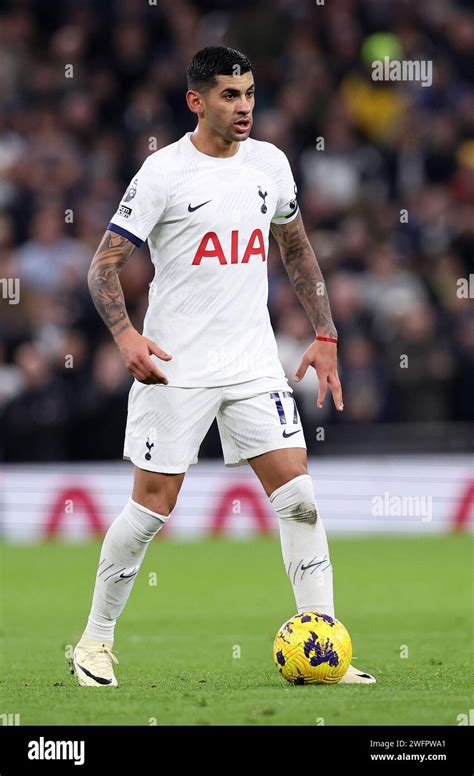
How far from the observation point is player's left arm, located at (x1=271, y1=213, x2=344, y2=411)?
7273mm

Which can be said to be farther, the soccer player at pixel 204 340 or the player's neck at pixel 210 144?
the player's neck at pixel 210 144

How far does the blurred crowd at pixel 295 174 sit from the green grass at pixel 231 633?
1.59 meters

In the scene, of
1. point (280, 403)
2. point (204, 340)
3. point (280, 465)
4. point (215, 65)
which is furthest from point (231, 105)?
point (280, 465)

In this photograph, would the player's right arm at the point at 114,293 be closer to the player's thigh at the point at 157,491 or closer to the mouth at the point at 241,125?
the player's thigh at the point at 157,491

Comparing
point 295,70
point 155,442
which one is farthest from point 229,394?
point 295,70

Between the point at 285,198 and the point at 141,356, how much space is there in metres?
1.15

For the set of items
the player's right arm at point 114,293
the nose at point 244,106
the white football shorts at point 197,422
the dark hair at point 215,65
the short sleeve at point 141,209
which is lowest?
the white football shorts at point 197,422

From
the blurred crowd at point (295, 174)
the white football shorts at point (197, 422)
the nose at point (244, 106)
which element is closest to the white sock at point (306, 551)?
the white football shorts at point (197, 422)

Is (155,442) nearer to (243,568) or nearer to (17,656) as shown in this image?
(17,656)

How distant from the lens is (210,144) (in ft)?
23.3

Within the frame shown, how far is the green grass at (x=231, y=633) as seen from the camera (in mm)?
6102

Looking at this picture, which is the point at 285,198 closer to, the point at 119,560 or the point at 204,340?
the point at 204,340

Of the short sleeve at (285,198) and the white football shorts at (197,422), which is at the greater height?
the short sleeve at (285,198)
